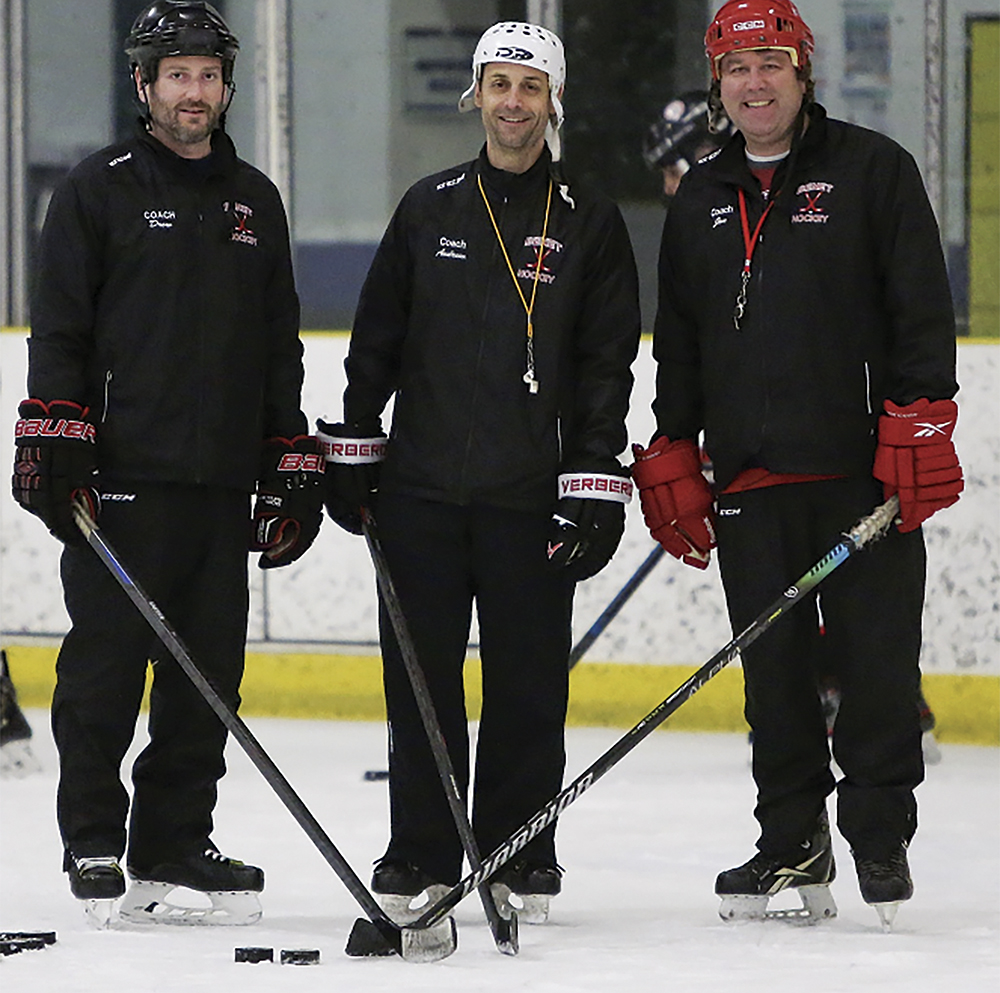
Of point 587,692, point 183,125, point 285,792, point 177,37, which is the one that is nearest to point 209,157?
point 183,125

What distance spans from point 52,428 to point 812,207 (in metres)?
1.24

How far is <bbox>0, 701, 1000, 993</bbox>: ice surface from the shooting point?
300cm

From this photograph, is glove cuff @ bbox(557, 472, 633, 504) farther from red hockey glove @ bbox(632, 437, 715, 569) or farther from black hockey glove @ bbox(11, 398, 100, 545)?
black hockey glove @ bbox(11, 398, 100, 545)

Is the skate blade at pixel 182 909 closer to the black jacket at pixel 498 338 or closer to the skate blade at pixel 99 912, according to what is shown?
the skate blade at pixel 99 912

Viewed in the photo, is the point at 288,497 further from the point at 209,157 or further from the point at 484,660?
the point at 209,157

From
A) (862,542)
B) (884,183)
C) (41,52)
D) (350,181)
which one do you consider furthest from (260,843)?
(41,52)

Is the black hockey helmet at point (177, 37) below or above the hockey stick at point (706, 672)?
above

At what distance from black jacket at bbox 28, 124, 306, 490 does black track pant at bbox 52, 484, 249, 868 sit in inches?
3.2

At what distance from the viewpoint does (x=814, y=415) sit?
10.9ft

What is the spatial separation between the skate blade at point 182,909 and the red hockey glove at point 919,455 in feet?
4.06

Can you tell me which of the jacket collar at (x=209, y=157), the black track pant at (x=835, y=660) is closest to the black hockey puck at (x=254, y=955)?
the black track pant at (x=835, y=660)

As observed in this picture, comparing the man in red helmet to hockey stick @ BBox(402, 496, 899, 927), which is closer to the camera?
hockey stick @ BBox(402, 496, 899, 927)

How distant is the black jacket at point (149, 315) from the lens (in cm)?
333

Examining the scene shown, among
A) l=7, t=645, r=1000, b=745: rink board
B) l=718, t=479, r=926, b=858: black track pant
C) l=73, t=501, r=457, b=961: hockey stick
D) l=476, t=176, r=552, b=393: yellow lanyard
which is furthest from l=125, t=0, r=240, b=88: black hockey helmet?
l=7, t=645, r=1000, b=745: rink board
